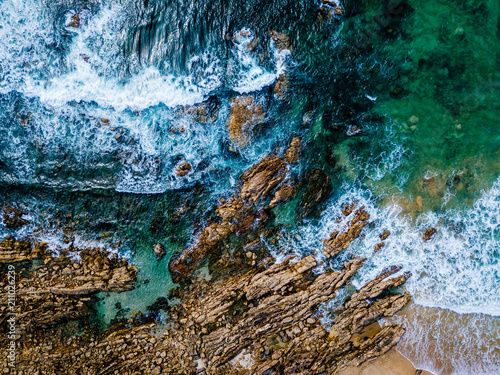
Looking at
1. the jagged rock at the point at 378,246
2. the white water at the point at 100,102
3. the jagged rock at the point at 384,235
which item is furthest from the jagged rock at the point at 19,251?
the jagged rock at the point at 384,235

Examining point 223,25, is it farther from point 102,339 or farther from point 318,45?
point 102,339

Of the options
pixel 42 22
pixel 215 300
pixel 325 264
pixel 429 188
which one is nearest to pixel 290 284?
pixel 325 264

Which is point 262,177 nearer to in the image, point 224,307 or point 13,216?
point 224,307

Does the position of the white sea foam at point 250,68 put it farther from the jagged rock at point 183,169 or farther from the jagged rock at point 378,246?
the jagged rock at point 378,246

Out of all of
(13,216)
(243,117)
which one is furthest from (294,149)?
(13,216)

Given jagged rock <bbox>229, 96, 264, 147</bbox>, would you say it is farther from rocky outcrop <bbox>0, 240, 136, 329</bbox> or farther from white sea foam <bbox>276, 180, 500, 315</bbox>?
rocky outcrop <bbox>0, 240, 136, 329</bbox>

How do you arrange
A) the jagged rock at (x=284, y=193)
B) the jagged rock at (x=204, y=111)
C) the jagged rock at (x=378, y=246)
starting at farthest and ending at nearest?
1. the jagged rock at (x=378, y=246)
2. the jagged rock at (x=284, y=193)
3. the jagged rock at (x=204, y=111)
